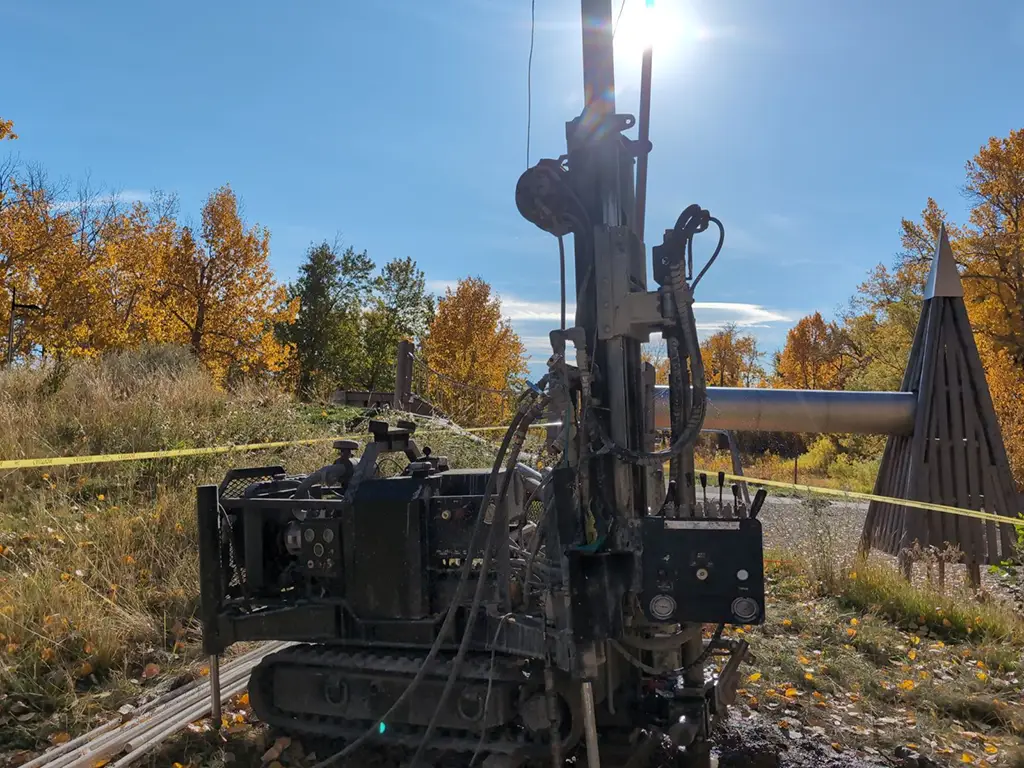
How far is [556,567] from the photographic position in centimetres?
309

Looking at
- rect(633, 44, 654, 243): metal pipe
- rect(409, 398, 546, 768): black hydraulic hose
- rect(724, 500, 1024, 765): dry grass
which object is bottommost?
rect(724, 500, 1024, 765): dry grass

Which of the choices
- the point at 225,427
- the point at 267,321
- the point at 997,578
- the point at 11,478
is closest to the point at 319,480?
the point at 11,478

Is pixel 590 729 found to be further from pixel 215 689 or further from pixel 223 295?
pixel 223 295

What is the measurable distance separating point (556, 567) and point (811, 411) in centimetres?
695

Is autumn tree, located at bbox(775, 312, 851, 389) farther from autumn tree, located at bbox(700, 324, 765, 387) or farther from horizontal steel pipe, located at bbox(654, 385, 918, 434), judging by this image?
horizontal steel pipe, located at bbox(654, 385, 918, 434)

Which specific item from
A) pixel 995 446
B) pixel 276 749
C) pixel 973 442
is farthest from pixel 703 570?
pixel 995 446

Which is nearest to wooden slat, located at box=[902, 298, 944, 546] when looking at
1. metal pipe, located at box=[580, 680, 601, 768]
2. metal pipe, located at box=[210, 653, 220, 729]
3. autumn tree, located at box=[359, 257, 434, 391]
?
metal pipe, located at box=[580, 680, 601, 768]

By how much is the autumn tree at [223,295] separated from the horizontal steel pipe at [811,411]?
18567 millimetres

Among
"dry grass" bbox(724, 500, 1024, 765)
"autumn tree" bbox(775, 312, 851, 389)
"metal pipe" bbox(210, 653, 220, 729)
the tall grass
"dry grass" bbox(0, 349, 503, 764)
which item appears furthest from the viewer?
"autumn tree" bbox(775, 312, 851, 389)

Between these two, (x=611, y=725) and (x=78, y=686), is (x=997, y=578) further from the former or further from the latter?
(x=78, y=686)

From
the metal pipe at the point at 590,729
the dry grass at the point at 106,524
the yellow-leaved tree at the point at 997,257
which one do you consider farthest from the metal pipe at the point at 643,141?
the yellow-leaved tree at the point at 997,257

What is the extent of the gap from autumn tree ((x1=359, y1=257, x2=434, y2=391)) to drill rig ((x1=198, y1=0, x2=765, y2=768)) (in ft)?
110

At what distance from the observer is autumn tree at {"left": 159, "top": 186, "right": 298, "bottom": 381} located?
24.3 metres

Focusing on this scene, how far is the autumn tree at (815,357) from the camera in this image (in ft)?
140
